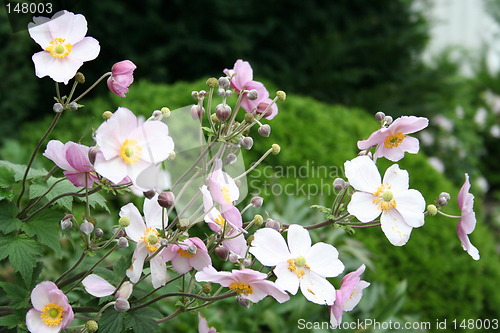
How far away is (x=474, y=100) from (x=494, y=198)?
1106 mm

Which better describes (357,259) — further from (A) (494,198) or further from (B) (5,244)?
(A) (494,198)

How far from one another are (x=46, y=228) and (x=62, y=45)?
299mm

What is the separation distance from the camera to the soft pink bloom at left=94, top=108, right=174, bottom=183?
838mm

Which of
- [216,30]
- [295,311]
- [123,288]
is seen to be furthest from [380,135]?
[216,30]

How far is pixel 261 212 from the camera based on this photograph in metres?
2.44

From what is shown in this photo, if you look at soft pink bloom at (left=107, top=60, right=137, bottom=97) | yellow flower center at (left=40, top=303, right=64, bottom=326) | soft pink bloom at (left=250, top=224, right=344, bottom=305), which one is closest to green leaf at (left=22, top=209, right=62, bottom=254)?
yellow flower center at (left=40, top=303, right=64, bottom=326)

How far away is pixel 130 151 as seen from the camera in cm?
85

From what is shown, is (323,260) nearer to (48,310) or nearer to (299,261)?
(299,261)

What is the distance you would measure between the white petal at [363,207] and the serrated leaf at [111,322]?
0.39 meters

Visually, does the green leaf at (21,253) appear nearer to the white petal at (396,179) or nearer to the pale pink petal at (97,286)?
the pale pink petal at (97,286)

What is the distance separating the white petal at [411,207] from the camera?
0.93 meters

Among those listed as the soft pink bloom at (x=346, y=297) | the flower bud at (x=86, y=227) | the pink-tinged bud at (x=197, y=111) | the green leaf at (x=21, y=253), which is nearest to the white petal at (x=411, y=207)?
the soft pink bloom at (x=346, y=297)

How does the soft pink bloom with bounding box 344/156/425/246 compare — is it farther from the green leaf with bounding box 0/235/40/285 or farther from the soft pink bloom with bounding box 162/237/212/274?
the green leaf with bounding box 0/235/40/285

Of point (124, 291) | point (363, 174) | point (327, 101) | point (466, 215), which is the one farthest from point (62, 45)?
point (327, 101)
